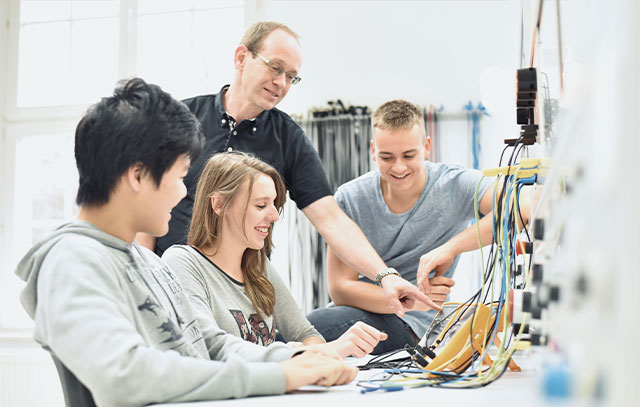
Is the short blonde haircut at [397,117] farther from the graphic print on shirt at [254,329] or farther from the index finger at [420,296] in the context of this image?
the graphic print on shirt at [254,329]

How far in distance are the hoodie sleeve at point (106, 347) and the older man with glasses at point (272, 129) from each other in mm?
1205

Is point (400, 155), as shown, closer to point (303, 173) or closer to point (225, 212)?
point (303, 173)

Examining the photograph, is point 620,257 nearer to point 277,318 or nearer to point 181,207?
point 277,318

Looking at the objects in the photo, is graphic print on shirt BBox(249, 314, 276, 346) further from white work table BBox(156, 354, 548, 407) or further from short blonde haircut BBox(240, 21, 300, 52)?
short blonde haircut BBox(240, 21, 300, 52)

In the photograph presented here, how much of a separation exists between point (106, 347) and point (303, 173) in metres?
1.40

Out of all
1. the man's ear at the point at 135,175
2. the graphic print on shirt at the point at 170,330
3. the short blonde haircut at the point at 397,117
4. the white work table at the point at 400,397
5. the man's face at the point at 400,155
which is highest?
the short blonde haircut at the point at 397,117

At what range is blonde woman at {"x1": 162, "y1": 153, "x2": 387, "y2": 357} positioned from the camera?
1.45m

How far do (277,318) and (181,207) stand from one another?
1.70ft

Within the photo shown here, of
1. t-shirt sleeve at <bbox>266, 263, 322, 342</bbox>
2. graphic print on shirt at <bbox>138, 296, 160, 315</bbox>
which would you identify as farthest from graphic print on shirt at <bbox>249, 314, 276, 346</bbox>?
graphic print on shirt at <bbox>138, 296, 160, 315</bbox>

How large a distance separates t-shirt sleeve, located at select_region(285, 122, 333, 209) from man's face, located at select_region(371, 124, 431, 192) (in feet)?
0.78

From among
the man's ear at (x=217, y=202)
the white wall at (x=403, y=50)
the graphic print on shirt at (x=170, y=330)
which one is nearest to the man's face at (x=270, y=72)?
the man's ear at (x=217, y=202)

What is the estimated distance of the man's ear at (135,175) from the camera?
904mm

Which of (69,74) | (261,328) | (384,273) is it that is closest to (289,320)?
(261,328)

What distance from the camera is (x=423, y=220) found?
7.22 feet
